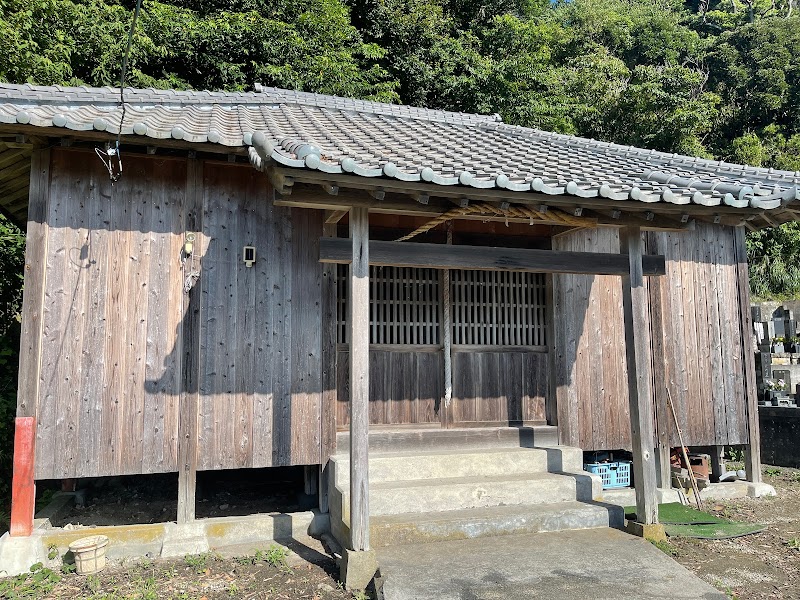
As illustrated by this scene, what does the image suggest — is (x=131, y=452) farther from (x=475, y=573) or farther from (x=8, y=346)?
(x=8, y=346)

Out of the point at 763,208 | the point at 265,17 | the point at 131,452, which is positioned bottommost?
the point at 131,452

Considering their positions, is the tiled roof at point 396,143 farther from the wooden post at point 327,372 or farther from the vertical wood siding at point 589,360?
the vertical wood siding at point 589,360

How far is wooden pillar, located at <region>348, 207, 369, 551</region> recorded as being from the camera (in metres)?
4.67

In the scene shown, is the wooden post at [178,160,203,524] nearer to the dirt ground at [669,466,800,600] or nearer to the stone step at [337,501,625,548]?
the stone step at [337,501,625,548]

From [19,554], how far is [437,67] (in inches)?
714

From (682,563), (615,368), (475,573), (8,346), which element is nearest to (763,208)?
(615,368)

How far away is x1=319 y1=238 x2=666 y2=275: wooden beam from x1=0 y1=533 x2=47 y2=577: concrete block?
11.9 feet

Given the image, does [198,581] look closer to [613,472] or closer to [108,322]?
[108,322]

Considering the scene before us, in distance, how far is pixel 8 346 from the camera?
8836 millimetres

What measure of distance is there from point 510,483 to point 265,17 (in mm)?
16438

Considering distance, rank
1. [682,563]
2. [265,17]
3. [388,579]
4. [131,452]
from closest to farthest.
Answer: [388,579]
[682,563]
[131,452]
[265,17]

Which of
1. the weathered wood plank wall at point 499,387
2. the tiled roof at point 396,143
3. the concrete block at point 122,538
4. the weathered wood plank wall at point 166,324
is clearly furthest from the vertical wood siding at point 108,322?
the weathered wood plank wall at point 499,387

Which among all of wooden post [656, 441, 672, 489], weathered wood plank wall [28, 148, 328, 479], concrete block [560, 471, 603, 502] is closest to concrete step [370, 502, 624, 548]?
concrete block [560, 471, 603, 502]

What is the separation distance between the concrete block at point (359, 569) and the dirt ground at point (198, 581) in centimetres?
10
